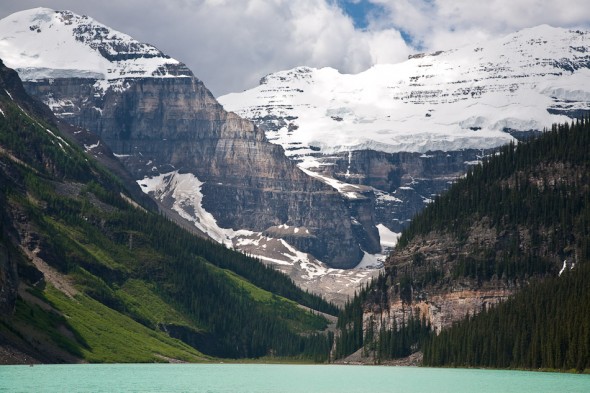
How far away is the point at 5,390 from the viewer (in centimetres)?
19825

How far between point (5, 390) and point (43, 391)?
5.54m

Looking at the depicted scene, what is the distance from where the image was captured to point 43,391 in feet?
654
